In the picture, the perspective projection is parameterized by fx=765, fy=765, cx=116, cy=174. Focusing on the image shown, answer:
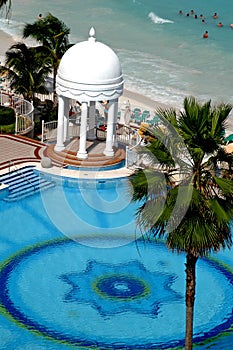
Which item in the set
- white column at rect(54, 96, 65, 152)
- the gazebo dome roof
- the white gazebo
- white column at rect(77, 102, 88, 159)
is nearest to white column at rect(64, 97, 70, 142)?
white column at rect(54, 96, 65, 152)

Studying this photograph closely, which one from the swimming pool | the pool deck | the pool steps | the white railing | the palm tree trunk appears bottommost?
the swimming pool

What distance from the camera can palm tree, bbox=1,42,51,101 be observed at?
37406 millimetres

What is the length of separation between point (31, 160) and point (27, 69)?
5.50 m

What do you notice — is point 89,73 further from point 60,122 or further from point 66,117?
point 66,117

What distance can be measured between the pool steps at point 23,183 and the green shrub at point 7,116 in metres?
4.62

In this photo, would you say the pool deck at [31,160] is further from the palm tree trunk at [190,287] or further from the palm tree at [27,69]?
the palm tree trunk at [190,287]

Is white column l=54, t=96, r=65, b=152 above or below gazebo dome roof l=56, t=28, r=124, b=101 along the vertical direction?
below

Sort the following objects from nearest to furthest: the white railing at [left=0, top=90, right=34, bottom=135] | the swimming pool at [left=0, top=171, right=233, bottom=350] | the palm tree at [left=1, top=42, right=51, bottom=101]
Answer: the swimming pool at [left=0, top=171, right=233, bottom=350] < the white railing at [left=0, top=90, right=34, bottom=135] < the palm tree at [left=1, top=42, right=51, bottom=101]

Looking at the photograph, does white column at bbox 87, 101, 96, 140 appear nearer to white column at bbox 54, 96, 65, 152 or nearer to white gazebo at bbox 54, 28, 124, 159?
white column at bbox 54, 96, 65, 152

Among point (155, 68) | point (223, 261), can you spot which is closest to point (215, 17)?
point (155, 68)

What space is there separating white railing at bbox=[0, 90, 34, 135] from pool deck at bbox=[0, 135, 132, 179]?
36.4 inches

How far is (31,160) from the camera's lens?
1353 inches

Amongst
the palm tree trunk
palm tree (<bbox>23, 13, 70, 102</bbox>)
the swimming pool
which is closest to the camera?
the palm tree trunk

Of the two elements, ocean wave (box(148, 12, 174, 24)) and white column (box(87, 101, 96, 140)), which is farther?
ocean wave (box(148, 12, 174, 24))
